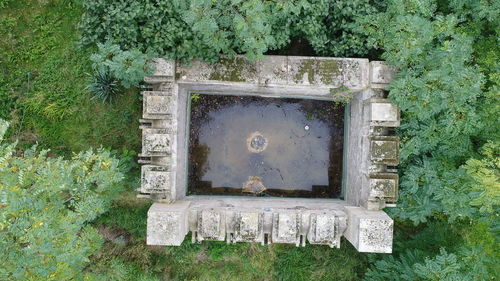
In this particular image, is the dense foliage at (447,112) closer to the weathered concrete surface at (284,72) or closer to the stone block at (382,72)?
the stone block at (382,72)

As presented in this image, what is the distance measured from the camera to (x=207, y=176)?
8.29 metres

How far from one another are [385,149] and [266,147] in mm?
2687

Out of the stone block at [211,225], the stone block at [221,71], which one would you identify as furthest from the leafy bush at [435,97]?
the stone block at [211,225]

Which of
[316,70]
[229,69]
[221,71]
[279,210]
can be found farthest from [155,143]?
[316,70]

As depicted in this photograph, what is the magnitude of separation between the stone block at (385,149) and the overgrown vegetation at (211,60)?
231mm

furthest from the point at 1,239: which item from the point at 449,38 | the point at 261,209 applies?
the point at 449,38

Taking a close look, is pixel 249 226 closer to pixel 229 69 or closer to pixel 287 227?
pixel 287 227

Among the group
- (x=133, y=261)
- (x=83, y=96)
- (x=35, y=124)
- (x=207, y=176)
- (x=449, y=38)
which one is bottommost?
(x=133, y=261)

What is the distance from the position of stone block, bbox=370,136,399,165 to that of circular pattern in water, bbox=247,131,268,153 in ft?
8.27

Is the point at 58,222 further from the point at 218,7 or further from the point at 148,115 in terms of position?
the point at 218,7

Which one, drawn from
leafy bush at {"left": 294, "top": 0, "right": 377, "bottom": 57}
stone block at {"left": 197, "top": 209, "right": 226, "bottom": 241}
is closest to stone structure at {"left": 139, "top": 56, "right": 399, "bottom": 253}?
stone block at {"left": 197, "top": 209, "right": 226, "bottom": 241}

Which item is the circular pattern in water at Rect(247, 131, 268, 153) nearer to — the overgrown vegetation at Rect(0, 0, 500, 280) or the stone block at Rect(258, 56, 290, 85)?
the stone block at Rect(258, 56, 290, 85)

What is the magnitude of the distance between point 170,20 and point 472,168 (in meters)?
5.70

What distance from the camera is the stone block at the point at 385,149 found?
6.70 meters
